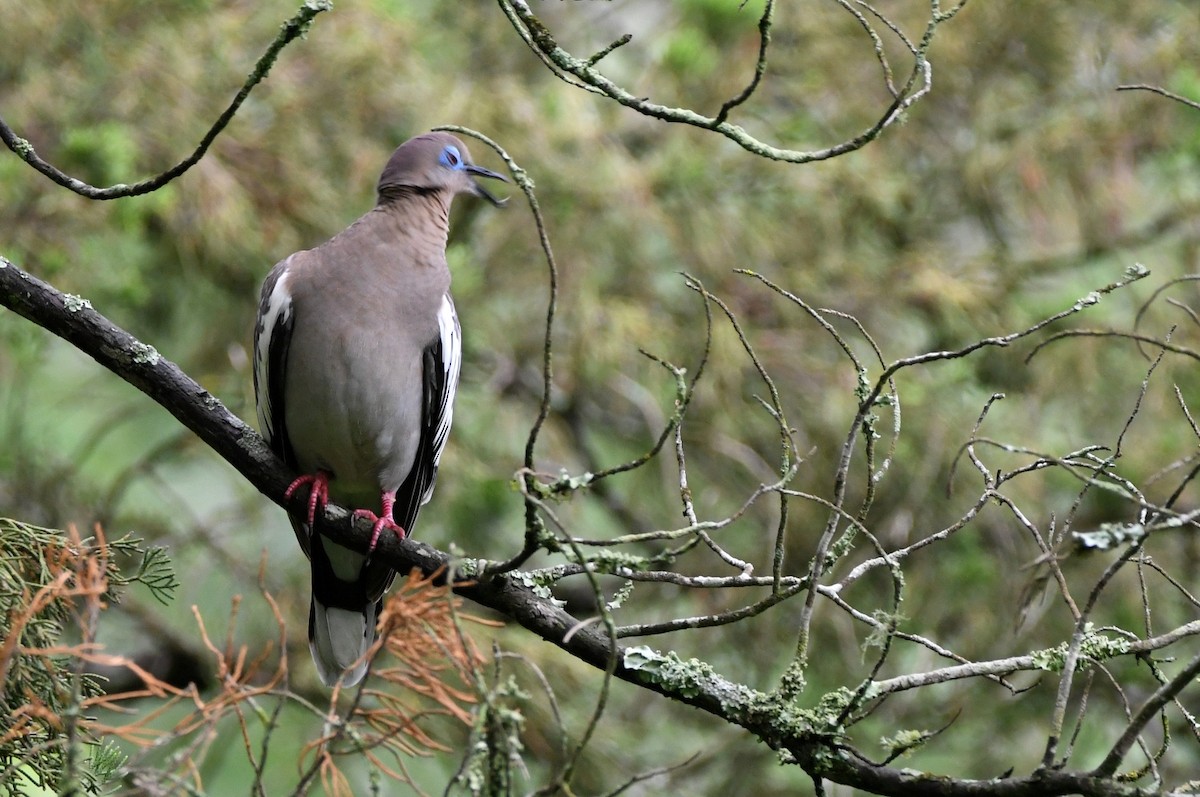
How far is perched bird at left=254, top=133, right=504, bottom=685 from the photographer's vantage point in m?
3.22

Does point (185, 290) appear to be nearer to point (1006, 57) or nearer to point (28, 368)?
point (28, 368)

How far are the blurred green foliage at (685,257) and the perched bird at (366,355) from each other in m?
1.41

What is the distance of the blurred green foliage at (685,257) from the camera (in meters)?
4.91

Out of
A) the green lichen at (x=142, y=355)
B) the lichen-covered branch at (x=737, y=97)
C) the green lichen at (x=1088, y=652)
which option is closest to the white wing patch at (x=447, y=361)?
the green lichen at (x=142, y=355)

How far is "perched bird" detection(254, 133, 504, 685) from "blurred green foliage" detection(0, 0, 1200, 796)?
1407mm

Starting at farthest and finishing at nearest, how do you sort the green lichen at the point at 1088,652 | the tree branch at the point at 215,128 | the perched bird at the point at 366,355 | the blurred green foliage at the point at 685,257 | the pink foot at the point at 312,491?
the blurred green foliage at the point at 685,257 → the perched bird at the point at 366,355 → the pink foot at the point at 312,491 → the green lichen at the point at 1088,652 → the tree branch at the point at 215,128

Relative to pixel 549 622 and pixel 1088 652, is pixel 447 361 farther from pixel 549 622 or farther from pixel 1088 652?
pixel 1088 652

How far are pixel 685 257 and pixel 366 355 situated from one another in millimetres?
2620

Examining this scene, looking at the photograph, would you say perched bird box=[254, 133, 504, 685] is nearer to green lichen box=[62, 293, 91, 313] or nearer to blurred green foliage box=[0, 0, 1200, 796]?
green lichen box=[62, 293, 91, 313]

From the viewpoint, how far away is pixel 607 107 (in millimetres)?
5992

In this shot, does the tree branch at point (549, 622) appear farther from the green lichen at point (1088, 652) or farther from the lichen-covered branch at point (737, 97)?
the lichen-covered branch at point (737, 97)

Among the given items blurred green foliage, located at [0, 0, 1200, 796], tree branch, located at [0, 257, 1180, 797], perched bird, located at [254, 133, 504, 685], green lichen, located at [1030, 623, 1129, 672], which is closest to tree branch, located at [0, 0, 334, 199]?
tree branch, located at [0, 257, 1180, 797]

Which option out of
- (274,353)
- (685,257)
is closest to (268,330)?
(274,353)

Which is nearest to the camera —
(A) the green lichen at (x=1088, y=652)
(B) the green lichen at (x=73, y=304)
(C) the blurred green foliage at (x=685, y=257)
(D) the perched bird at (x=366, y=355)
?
(A) the green lichen at (x=1088, y=652)
